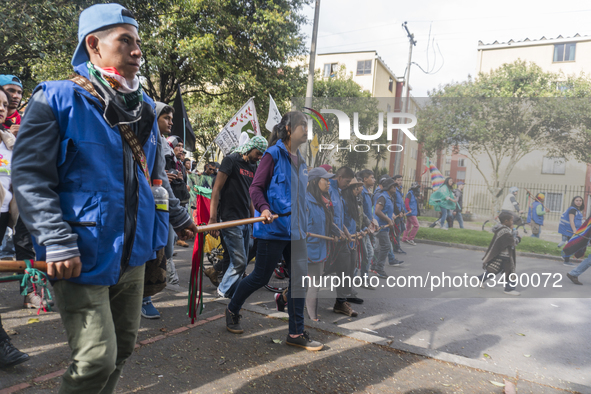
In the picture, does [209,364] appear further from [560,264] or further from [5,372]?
[560,264]

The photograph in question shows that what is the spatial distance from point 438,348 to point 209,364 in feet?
6.96

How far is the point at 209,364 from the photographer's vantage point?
299cm

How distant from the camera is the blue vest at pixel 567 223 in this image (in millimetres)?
2850

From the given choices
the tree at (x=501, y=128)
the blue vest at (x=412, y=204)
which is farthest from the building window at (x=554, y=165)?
the blue vest at (x=412, y=204)

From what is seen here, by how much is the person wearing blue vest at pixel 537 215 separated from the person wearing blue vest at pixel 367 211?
1064 mm

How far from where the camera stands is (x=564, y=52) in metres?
25.5

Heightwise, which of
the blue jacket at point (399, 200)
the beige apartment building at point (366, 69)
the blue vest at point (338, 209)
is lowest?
the blue vest at point (338, 209)

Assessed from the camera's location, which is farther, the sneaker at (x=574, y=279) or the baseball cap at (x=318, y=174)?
the baseball cap at (x=318, y=174)

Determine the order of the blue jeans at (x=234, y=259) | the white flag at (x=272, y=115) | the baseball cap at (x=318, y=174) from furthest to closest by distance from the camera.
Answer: the white flag at (x=272, y=115) → the blue jeans at (x=234, y=259) → the baseball cap at (x=318, y=174)

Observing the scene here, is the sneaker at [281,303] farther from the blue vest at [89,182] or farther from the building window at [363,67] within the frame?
the building window at [363,67]

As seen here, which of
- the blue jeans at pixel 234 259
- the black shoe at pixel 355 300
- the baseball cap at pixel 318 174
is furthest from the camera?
the black shoe at pixel 355 300

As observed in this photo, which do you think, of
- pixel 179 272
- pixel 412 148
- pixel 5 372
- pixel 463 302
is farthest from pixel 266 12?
pixel 5 372

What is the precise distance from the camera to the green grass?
2852 millimetres

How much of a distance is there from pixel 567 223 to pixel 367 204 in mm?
1372
